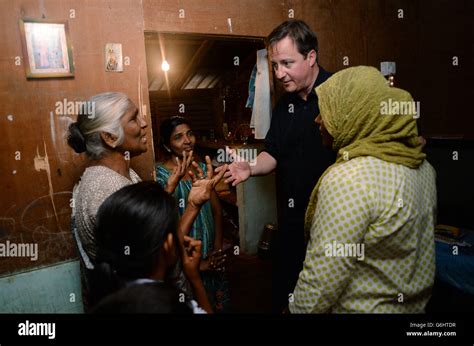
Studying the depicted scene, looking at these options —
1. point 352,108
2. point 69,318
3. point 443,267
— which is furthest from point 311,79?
point 69,318

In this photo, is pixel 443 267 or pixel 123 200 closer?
pixel 123 200

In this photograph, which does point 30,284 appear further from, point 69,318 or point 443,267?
point 443,267

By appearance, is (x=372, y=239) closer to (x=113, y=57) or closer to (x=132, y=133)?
(x=132, y=133)

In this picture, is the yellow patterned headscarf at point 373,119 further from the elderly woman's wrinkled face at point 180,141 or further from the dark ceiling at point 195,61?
the dark ceiling at point 195,61

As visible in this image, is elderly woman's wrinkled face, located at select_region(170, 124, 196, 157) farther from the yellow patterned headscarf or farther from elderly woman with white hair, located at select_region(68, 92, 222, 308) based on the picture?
the yellow patterned headscarf

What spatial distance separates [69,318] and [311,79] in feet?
6.48

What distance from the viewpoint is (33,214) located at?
7.11ft

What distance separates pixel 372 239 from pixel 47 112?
2042 millimetres

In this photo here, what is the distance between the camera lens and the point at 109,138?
1777 mm

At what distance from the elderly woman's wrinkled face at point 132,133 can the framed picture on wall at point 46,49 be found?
673 millimetres

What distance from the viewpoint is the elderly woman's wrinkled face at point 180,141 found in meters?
3.01

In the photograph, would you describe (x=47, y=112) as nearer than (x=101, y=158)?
No

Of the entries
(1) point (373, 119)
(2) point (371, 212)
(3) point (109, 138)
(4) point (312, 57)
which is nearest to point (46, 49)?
(3) point (109, 138)

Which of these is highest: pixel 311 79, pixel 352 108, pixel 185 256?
pixel 311 79
